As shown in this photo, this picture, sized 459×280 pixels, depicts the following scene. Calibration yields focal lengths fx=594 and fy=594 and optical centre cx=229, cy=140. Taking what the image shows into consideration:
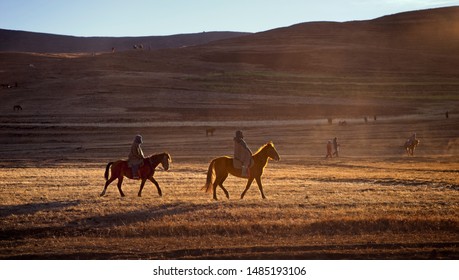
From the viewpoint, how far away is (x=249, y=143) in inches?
2283

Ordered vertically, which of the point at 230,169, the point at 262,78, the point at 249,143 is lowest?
the point at 249,143

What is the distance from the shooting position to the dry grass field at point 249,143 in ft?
53.0

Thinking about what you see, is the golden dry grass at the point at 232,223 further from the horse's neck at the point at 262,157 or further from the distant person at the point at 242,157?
the horse's neck at the point at 262,157

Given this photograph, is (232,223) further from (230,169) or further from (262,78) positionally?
(262,78)

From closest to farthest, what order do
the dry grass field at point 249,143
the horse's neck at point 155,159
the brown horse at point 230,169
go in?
1. the dry grass field at point 249,143
2. the brown horse at point 230,169
3. the horse's neck at point 155,159

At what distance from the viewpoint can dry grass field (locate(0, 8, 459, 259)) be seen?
16141 millimetres

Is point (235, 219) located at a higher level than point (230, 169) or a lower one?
lower

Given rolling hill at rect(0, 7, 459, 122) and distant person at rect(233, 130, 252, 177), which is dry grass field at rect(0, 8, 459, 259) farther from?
distant person at rect(233, 130, 252, 177)

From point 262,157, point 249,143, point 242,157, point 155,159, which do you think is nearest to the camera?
point 242,157

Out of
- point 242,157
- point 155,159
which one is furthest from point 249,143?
point 242,157

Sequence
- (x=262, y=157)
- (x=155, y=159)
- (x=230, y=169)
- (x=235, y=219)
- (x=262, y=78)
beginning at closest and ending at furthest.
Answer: (x=235, y=219), (x=230, y=169), (x=262, y=157), (x=155, y=159), (x=262, y=78)

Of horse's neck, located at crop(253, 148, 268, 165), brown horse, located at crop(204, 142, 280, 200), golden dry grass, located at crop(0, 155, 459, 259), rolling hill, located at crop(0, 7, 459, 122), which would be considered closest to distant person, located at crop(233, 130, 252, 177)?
brown horse, located at crop(204, 142, 280, 200)

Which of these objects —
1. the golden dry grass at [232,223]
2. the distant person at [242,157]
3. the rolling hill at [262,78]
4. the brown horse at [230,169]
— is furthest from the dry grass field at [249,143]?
the distant person at [242,157]

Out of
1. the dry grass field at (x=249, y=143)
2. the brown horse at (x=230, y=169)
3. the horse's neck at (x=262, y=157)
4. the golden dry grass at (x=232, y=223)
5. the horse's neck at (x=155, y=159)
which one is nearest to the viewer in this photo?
the golden dry grass at (x=232, y=223)
